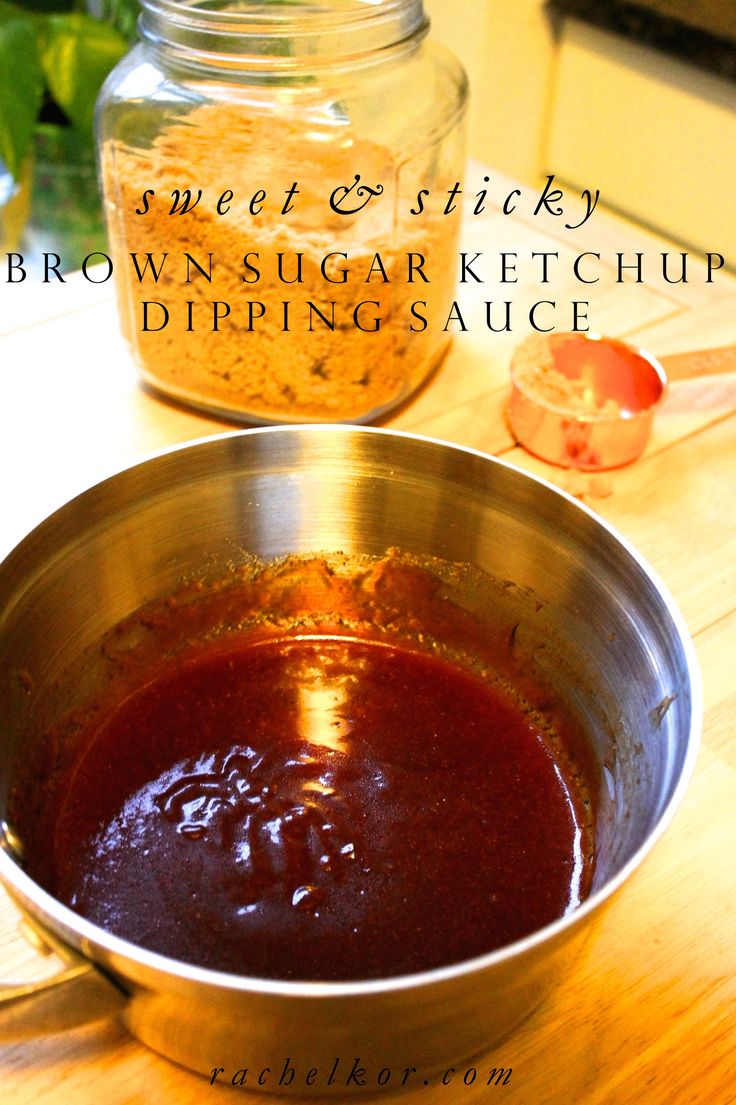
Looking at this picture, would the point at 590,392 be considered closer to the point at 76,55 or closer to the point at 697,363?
the point at 697,363

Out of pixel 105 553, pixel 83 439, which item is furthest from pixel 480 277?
pixel 105 553

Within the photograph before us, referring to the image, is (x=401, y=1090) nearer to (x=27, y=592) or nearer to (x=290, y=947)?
(x=290, y=947)

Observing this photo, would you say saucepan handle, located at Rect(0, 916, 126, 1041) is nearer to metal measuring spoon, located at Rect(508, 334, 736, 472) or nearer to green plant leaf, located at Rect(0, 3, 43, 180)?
metal measuring spoon, located at Rect(508, 334, 736, 472)

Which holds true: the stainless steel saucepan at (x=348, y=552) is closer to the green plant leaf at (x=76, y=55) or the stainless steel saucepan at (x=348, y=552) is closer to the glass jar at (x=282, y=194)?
the glass jar at (x=282, y=194)

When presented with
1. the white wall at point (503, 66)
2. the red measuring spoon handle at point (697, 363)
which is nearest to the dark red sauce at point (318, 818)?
the red measuring spoon handle at point (697, 363)

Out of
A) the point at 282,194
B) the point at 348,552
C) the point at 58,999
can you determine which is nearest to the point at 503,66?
the point at 282,194
